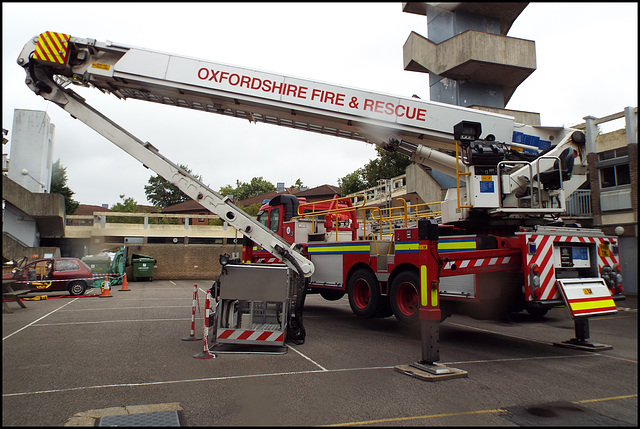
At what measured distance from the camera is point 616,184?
17.3 metres

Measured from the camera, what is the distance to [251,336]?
7633 millimetres

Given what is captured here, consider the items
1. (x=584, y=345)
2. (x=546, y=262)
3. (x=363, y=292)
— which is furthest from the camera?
(x=363, y=292)

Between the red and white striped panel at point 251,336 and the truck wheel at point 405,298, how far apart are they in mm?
2475

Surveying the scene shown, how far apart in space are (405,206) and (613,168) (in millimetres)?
13317

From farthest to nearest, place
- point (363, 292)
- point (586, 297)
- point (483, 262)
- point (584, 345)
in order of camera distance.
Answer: point (363, 292) → point (584, 345) → point (483, 262) → point (586, 297)

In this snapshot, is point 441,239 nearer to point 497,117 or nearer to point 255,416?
point 497,117

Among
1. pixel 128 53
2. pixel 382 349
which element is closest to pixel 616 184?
pixel 382 349

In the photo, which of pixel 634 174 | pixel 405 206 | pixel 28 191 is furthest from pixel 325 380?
pixel 28 191

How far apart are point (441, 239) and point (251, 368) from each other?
13.4 feet

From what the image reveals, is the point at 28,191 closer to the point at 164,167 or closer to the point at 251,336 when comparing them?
the point at 164,167

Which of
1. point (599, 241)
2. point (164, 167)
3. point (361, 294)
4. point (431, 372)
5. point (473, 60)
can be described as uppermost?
point (473, 60)

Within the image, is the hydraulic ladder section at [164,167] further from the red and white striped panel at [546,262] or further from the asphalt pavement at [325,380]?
the red and white striped panel at [546,262]

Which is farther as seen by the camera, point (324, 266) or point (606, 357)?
point (324, 266)

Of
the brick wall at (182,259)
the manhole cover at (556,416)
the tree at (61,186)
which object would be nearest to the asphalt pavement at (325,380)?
the manhole cover at (556,416)
